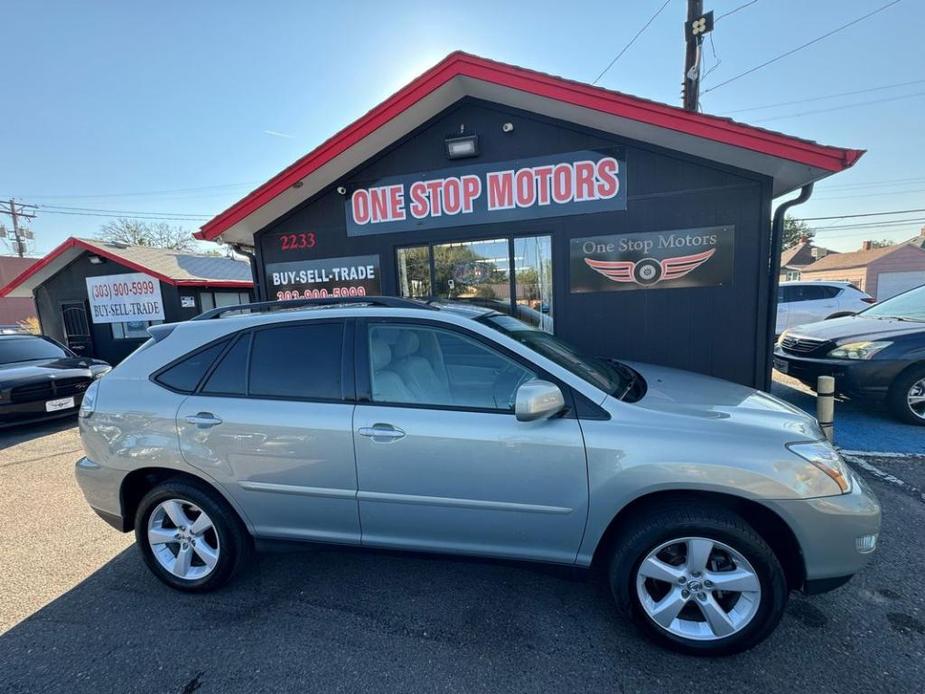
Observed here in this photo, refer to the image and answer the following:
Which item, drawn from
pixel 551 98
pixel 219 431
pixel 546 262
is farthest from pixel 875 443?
pixel 219 431

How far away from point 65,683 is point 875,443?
6.82 metres

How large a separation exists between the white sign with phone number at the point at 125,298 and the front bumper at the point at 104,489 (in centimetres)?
1133

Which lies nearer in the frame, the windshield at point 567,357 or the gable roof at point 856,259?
the windshield at point 567,357

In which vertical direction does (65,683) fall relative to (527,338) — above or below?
below

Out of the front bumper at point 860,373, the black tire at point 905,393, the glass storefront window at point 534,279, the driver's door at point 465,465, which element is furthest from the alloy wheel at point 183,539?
the black tire at point 905,393

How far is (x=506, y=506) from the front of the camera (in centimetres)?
216

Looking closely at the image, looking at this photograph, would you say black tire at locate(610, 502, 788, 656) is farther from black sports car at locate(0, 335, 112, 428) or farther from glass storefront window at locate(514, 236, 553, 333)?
black sports car at locate(0, 335, 112, 428)

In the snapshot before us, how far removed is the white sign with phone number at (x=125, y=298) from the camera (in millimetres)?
12047

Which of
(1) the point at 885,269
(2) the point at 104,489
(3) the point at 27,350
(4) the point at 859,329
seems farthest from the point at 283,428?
(1) the point at 885,269

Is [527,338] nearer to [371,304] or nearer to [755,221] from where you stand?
[371,304]

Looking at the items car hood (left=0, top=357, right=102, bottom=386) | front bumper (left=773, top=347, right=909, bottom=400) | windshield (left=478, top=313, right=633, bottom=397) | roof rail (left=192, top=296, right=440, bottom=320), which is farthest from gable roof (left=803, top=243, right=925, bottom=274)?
car hood (left=0, top=357, right=102, bottom=386)

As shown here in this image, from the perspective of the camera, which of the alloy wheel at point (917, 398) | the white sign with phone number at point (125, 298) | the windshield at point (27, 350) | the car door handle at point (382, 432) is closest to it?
the car door handle at point (382, 432)

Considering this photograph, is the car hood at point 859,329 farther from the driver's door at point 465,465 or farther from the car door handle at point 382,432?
the car door handle at point 382,432

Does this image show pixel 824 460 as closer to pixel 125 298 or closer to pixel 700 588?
pixel 700 588
